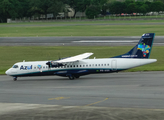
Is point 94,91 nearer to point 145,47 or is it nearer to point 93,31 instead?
point 145,47

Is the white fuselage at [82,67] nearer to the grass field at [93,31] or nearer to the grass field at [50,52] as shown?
the grass field at [50,52]

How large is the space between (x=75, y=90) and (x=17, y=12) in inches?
5604

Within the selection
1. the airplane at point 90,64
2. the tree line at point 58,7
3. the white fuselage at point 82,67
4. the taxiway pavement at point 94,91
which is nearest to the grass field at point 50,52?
the white fuselage at point 82,67

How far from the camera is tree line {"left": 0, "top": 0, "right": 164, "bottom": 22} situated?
157m

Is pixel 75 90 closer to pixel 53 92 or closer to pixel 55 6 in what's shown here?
pixel 53 92

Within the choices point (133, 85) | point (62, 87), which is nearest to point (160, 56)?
point (133, 85)

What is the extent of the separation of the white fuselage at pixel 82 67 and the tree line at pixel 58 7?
12084cm

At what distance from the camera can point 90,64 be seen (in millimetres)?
33656

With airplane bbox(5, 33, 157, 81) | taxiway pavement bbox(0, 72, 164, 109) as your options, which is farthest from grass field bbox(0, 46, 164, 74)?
taxiway pavement bbox(0, 72, 164, 109)

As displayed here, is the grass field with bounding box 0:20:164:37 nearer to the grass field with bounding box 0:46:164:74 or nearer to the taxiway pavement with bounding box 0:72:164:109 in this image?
the grass field with bounding box 0:46:164:74

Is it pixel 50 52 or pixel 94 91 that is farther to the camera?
pixel 50 52

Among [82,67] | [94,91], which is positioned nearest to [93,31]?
[82,67]

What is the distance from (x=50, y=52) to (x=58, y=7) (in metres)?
104

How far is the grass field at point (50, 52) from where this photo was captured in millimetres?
48719
